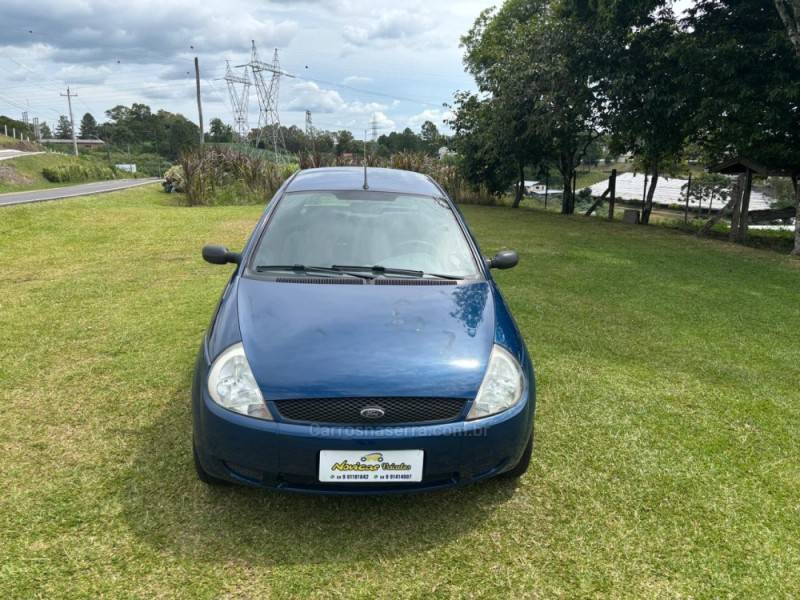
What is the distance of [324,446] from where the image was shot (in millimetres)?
2139

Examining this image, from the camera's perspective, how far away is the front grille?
7.14 ft

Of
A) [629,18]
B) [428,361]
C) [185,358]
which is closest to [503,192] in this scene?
[629,18]

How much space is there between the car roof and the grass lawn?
1.62 m

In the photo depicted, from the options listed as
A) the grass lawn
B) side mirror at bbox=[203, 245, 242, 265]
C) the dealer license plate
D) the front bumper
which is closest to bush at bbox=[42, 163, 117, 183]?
the grass lawn

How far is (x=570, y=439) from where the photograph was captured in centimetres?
320

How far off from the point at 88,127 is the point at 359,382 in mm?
120434

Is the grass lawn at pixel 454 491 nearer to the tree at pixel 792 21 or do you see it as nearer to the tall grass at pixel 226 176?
the tree at pixel 792 21

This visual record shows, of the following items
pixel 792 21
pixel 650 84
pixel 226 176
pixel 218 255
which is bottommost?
pixel 218 255

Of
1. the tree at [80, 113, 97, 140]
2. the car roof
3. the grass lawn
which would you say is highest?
the tree at [80, 113, 97, 140]

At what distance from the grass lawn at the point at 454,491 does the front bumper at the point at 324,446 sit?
266 millimetres

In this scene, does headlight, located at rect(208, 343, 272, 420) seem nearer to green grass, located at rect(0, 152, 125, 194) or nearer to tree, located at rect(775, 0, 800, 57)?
tree, located at rect(775, 0, 800, 57)

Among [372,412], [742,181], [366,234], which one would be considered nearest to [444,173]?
[742,181]

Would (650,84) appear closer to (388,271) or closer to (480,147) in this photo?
(480,147)

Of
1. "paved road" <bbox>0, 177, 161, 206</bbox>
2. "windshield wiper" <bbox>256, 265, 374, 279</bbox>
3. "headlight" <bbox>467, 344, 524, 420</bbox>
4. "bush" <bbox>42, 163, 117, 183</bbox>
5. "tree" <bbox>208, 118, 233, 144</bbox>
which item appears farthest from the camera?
"tree" <bbox>208, 118, 233, 144</bbox>
